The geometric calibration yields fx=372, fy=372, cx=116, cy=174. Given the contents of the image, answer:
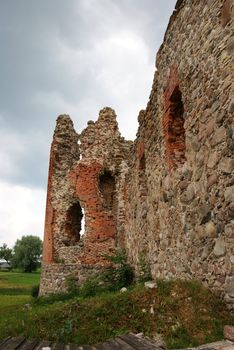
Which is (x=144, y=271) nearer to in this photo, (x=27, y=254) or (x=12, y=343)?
(x=12, y=343)

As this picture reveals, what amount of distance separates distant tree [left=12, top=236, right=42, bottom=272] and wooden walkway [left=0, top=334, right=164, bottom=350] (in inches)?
2269

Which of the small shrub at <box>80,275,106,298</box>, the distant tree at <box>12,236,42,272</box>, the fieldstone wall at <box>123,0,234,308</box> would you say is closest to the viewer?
the fieldstone wall at <box>123,0,234,308</box>

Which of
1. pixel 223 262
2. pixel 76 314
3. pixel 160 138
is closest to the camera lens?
pixel 223 262

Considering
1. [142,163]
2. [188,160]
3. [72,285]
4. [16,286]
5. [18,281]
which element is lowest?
[72,285]

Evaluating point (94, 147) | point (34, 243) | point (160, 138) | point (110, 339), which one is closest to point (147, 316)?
point (110, 339)

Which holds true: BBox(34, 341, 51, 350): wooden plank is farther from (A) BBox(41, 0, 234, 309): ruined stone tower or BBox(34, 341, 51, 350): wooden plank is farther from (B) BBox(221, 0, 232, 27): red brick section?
(B) BBox(221, 0, 232, 27): red brick section

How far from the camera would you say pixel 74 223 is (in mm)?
15414

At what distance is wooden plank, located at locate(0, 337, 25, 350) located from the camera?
10.8 ft

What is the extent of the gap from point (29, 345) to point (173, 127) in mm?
4162

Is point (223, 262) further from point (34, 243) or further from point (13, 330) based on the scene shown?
point (34, 243)

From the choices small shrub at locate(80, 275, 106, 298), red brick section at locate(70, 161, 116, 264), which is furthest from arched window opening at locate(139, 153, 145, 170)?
red brick section at locate(70, 161, 116, 264)

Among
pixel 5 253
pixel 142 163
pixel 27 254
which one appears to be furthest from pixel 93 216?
pixel 5 253

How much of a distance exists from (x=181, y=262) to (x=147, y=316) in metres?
1.53

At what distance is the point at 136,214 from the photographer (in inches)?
383
